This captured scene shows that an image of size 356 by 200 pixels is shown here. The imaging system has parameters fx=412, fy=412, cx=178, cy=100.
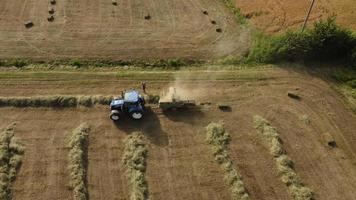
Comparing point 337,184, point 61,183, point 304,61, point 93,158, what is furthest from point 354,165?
point 61,183

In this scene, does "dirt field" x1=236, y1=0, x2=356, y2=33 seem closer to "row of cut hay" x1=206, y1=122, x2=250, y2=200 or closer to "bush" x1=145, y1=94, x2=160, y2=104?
"bush" x1=145, y1=94, x2=160, y2=104

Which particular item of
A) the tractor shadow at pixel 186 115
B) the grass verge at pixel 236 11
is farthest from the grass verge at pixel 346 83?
the tractor shadow at pixel 186 115

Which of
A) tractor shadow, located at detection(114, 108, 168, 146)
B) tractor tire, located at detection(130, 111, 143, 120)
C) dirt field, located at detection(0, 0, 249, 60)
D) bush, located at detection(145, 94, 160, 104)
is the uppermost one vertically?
dirt field, located at detection(0, 0, 249, 60)

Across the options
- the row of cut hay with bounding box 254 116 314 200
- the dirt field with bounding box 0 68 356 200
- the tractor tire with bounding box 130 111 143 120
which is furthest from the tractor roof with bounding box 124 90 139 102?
the row of cut hay with bounding box 254 116 314 200

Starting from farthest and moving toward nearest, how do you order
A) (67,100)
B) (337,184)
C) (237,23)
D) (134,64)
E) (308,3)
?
(308,3) → (237,23) → (134,64) → (67,100) → (337,184)

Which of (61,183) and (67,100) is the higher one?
(67,100)

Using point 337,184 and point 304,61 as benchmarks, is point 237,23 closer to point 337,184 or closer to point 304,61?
point 304,61

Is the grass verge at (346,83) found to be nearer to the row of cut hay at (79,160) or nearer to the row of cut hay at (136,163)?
the row of cut hay at (136,163)
